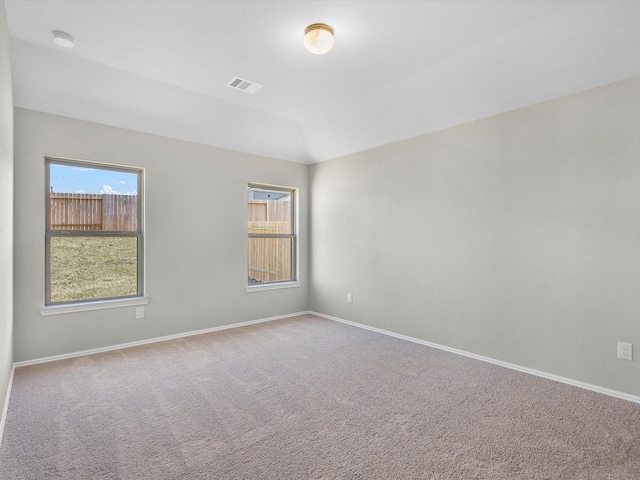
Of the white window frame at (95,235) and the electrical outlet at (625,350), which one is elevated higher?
the white window frame at (95,235)

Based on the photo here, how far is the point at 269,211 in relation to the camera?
5.13 m

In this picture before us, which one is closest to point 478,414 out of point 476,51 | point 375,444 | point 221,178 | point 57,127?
point 375,444

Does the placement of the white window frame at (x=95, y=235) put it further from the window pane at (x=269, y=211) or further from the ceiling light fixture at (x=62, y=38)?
the window pane at (x=269, y=211)

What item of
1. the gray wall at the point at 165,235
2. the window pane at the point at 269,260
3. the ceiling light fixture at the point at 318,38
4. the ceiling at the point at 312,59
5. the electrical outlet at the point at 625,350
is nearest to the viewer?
the ceiling at the point at 312,59

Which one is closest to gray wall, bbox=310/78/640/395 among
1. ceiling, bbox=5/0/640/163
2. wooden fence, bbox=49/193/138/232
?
ceiling, bbox=5/0/640/163

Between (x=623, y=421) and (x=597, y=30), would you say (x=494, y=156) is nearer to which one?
(x=597, y=30)

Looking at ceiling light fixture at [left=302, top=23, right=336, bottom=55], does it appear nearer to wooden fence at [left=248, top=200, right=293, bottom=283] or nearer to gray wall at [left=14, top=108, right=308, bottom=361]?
gray wall at [left=14, top=108, right=308, bottom=361]

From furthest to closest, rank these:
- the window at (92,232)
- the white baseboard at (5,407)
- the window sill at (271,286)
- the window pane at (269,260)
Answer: the window pane at (269,260) < the window sill at (271,286) < the window at (92,232) < the white baseboard at (5,407)

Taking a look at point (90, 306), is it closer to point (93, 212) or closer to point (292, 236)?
point (93, 212)

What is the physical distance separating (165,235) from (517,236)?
12.3 feet

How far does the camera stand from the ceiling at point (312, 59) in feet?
7.47

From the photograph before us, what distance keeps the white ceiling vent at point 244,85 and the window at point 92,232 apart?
1.54m

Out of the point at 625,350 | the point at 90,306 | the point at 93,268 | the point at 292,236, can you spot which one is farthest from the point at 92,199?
the point at 625,350

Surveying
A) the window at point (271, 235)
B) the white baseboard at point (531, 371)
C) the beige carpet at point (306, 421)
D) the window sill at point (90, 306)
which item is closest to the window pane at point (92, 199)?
the window sill at point (90, 306)
